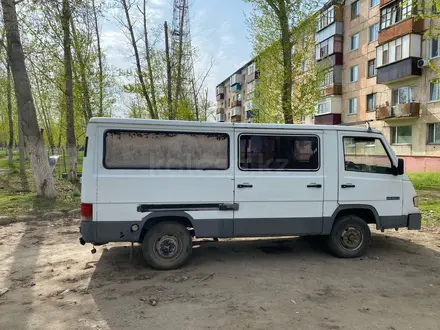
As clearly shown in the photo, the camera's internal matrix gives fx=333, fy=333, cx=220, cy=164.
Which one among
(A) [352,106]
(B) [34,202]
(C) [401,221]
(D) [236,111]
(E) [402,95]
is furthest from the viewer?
(D) [236,111]

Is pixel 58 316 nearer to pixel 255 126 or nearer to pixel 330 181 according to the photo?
pixel 255 126

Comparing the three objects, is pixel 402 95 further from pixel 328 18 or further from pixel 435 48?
pixel 328 18

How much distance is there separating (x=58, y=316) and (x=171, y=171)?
225cm

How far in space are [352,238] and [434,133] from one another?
1841 cm

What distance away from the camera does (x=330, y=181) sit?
536cm

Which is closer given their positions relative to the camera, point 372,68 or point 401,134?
point 401,134

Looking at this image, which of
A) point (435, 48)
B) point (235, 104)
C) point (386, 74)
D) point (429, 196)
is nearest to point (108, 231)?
point (429, 196)

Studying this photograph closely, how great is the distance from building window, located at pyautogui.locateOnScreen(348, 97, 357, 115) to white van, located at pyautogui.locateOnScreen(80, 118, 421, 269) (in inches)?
896

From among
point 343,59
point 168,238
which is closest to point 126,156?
point 168,238

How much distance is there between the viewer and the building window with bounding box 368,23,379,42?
2451 cm

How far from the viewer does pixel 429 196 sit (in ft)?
41.0

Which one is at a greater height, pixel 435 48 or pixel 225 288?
pixel 435 48

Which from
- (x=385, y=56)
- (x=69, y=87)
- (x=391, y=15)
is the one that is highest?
(x=391, y=15)

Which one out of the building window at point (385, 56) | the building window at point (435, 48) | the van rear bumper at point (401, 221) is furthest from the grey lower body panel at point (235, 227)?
the building window at point (385, 56)
